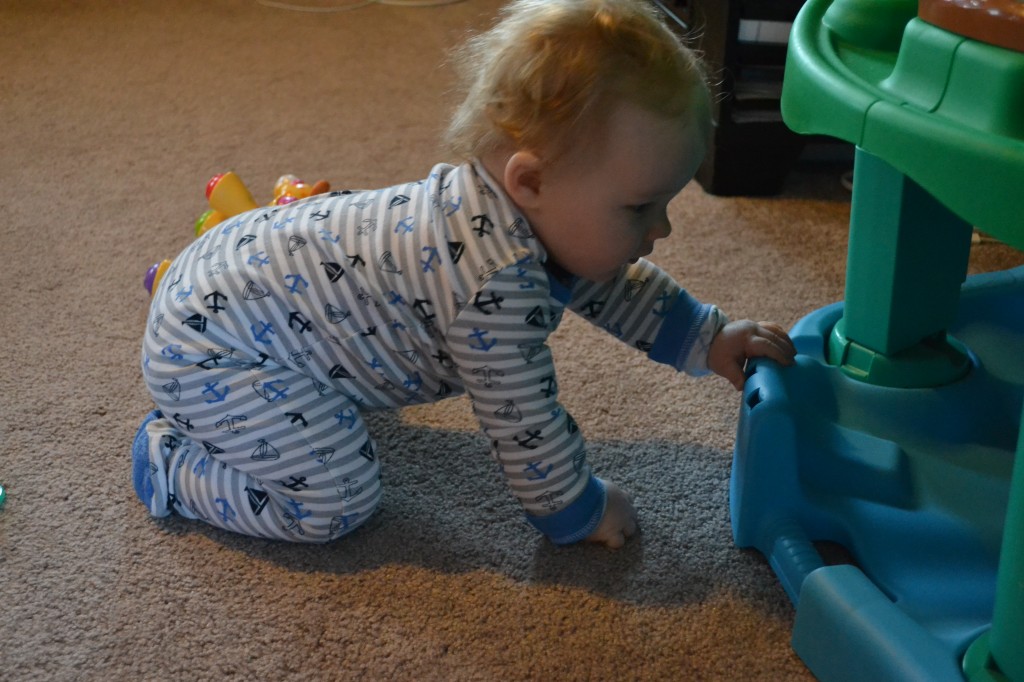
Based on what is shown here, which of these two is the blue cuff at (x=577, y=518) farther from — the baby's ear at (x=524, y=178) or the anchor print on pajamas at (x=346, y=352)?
the baby's ear at (x=524, y=178)

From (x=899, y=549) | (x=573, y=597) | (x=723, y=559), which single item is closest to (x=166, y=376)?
(x=573, y=597)

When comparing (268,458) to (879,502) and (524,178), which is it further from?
(879,502)

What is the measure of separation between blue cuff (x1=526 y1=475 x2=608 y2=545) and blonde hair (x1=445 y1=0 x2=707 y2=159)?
10.6 inches

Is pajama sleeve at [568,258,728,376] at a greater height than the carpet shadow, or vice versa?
pajama sleeve at [568,258,728,376]

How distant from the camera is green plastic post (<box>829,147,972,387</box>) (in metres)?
0.80

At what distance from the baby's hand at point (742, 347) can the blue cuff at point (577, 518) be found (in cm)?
17

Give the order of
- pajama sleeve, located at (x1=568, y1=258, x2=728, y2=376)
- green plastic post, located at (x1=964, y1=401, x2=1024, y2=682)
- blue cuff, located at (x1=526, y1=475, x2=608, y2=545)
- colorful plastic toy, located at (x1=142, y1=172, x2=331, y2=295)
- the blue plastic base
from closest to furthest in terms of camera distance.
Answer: green plastic post, located at (x1=964, y1=401, x2=1024, y2=682) < the blue plastic base < blue cuff, located at (x1=526, y1=475, x2=608, y2=545) < pajama sleeve, located at (x1=568, y1=258, x2=728, y2=376) < colorful plastic toy, located at (x1=142, y1=172, x2=331, y2=295)

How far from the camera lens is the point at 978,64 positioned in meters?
0.60

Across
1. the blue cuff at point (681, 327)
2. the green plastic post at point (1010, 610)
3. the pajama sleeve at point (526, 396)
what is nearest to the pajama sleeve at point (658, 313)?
the blue cuff at point (681, 327)

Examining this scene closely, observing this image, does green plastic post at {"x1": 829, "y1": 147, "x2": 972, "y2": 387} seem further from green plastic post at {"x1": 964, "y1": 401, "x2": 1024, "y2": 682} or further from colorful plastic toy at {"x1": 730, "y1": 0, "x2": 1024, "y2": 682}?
green plastic post at {"x1": 964, "y1": 401, "x2": 1024, "y2": 682}

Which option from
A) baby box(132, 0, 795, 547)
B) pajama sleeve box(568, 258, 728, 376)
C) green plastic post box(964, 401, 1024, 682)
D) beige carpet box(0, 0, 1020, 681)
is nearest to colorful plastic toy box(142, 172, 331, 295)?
beige carpet box(0, 0, 1020, 681)

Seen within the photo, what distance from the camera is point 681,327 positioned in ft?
2.90

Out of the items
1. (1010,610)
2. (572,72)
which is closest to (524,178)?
(572,72)

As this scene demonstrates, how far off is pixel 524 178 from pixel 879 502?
1.22ft
